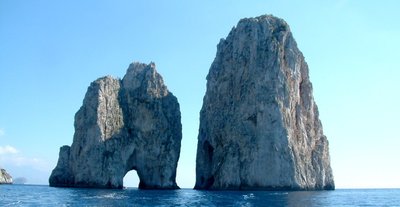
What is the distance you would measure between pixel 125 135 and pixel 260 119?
110 feet

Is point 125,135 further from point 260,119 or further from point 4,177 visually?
point 4,177

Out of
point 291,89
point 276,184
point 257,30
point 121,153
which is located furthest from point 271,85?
point 121,153

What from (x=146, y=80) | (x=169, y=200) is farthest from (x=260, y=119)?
(x=169, y=200)

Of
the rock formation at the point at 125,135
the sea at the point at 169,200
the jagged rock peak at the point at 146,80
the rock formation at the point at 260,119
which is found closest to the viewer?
the sea at the point at 169,200

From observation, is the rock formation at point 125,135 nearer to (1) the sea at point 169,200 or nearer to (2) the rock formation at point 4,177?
(1) the sea at point 169,200

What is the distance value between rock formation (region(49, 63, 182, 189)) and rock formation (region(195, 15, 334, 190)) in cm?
870

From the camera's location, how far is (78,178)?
341 ft

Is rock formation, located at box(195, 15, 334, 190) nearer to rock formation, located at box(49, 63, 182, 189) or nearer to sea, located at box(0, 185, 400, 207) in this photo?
rock formation, located at box(49, 63, 182, 189)

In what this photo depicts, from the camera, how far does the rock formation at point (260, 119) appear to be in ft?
314

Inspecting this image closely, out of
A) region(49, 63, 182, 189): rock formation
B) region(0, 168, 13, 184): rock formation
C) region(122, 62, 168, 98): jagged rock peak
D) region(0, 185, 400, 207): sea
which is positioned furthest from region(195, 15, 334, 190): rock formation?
region(0, 168, 13, 184): rock formation

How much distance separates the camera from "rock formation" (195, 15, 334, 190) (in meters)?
95.8

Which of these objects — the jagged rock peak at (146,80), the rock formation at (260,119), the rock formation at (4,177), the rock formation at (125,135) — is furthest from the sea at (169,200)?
the rock formation at (4,177)

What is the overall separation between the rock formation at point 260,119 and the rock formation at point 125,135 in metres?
8.70

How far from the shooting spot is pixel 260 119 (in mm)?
98188
